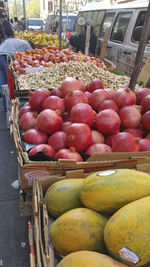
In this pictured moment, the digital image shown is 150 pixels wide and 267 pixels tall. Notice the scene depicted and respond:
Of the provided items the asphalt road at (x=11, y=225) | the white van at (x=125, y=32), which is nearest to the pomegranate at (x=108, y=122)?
the asphalt road at (x=11, y=225)

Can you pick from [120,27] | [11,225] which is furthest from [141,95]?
[120,27]

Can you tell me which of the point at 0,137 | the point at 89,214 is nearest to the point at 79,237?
the point at 89,214

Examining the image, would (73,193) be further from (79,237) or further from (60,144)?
(60,144)

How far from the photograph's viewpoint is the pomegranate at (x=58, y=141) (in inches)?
67.0

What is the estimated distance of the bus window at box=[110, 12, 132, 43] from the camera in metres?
6.42

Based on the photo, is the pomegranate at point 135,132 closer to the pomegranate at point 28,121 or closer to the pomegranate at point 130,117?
the pomegranate at point 130,117

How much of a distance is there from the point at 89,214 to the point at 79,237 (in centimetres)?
12

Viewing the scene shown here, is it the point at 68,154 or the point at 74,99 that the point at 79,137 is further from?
the point at 74,99

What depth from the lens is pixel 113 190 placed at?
1.09 metres

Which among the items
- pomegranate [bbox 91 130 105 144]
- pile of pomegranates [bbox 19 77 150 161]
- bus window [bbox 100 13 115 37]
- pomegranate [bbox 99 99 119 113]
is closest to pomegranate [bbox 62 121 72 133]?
pile of pomegranates [bbox 19 77 150 161]

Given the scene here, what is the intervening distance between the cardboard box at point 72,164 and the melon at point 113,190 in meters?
0.32

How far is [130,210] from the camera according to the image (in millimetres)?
955

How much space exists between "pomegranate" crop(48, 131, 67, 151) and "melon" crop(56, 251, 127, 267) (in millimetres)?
895

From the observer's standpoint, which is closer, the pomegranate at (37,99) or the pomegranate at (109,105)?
the pomegranate at (109,105)
